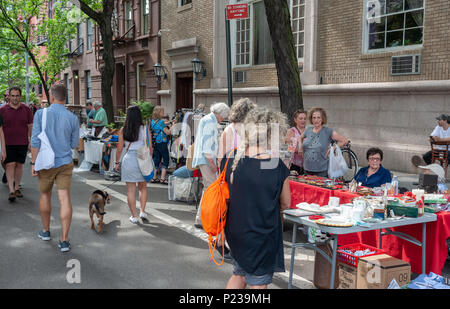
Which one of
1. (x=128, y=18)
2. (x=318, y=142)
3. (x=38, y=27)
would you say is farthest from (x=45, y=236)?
(x=38, y=27)

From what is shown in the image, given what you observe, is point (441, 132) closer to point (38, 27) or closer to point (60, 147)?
point (60, 147)

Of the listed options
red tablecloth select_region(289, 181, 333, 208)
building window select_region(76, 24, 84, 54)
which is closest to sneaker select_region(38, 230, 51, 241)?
red tablecloth select_region(289, 181, 333, 208)

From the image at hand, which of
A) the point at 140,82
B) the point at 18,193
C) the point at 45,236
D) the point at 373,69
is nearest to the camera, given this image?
the point at 45,236

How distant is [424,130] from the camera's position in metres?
11.1

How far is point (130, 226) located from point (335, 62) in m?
8.87

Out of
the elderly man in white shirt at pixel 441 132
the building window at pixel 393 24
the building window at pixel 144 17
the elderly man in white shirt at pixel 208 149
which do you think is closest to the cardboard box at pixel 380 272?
the elderly man in white shirt at pixel 208 149

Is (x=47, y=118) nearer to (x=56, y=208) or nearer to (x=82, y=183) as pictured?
(x=56, y=208)

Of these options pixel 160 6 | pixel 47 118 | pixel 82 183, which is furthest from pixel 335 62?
pixel 160 6

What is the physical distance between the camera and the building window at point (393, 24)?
11469 mm

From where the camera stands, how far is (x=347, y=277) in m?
4.29

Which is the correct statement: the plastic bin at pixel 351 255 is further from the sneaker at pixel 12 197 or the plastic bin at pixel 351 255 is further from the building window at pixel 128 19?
the building window at pixel 128 19

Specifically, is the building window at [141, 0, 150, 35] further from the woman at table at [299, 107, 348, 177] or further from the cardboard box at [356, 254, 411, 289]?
the cardboard box at [356, 254, 411, 289]

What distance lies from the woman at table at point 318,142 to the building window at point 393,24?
6.07 meters

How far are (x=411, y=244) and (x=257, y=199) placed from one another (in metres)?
2.43
